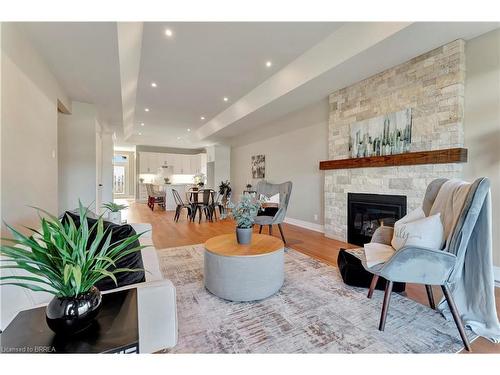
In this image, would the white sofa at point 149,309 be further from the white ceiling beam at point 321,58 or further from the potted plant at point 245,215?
the white ceiling beam at point 321,58

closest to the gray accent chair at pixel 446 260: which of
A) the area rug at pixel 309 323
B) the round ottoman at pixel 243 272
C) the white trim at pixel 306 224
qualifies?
the area rug at pixel 309 323

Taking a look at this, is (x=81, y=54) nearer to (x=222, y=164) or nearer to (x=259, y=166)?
(x=259, y=166)

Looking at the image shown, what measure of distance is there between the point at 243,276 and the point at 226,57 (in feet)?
11.2

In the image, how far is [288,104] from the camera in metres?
4.93

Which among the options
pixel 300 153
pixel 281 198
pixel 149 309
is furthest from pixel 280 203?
pixel 149 309

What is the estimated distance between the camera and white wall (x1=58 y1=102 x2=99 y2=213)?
15.7ft

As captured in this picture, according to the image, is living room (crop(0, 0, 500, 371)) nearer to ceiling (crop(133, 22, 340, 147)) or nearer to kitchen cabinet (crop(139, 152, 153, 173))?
ceiling (crop(133, 22, 340, 147))

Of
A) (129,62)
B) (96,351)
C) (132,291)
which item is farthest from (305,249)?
(129,62)

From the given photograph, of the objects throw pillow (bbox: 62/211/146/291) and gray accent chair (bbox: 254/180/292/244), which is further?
gray accent chair (bbox: 254/180/292/244)

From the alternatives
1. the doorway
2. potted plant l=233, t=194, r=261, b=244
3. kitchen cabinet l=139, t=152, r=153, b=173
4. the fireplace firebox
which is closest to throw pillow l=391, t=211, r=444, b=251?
potted plant l=233, t=194, r=261, b=244

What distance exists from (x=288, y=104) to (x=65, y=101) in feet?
14.3

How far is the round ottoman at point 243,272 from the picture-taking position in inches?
80.4

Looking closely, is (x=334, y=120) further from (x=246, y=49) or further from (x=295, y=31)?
(x=246, y=49)

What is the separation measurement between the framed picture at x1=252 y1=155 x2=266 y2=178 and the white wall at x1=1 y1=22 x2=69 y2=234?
483 cm
